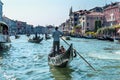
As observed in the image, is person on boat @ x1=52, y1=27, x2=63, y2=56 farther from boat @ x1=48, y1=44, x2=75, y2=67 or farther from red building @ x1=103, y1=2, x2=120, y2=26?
red building @ x1=103, y1=2, x2=120, y2=26

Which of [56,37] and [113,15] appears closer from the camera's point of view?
[56,37]

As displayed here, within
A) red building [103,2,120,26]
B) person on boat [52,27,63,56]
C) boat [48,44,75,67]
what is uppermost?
red building [103,2,120,26]

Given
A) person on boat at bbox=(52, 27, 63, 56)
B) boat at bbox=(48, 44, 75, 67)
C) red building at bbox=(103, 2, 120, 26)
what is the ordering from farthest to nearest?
red building at bbox=(103, 2, 120, 26), person on boat at bbox=(52, 27, 63, 56), boat at bbox=(48, 44, 75, 67)

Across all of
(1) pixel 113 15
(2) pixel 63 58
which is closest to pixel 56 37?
(2) pixel 63 58

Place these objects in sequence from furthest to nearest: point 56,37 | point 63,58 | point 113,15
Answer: point 113,15 → point 56,37 → point 63,58

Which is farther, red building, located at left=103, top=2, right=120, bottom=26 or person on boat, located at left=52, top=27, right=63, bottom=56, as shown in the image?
red building, located at left=103, top=2, right=120, bottom=26

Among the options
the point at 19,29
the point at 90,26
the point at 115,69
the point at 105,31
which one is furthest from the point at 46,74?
the point at 19,29

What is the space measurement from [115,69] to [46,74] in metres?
3.92

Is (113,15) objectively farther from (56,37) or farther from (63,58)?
(63,58)

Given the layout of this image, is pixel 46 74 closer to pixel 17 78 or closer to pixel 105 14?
pixel 17 78

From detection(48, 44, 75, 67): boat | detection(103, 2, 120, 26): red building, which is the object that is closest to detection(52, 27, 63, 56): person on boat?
detection(48, 44, 75, 67): boat

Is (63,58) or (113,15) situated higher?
(113,15)

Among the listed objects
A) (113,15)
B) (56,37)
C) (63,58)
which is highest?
(113,15)

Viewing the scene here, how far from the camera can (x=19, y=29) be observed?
183 m
